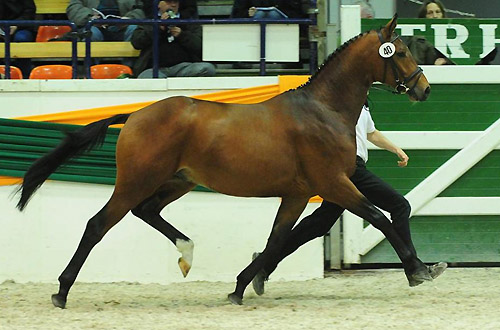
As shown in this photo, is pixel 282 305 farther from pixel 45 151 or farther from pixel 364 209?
pixel 45 151

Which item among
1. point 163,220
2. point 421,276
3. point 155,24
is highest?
point 155,24

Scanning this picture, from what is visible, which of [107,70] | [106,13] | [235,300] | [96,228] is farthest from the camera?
[106,13]

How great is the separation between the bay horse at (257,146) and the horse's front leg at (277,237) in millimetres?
21

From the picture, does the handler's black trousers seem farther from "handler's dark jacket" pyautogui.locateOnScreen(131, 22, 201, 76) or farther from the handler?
"handler's dark jacket" pyautogui.locateOnScreen(131, 22, 201, 76)

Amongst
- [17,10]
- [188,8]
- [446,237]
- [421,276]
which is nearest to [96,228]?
[421,276]

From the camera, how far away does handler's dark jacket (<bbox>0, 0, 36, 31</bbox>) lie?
8.37 m

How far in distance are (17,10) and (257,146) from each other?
3575 mm

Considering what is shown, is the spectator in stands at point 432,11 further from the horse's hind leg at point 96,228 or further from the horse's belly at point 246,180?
the horse's hind leg at point 96,228

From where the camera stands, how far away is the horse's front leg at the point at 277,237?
6.18m

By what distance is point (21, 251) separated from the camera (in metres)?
7.04

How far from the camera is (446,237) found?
292 inches

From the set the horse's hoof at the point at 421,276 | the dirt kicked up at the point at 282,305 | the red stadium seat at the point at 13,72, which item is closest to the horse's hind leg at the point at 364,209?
the horse's hoof at the point at 421,276

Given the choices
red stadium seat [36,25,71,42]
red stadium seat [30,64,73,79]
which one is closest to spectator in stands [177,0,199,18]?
red stadium seat [30,64,73,79]

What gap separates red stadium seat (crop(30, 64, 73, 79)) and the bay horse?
1626 millimetres
